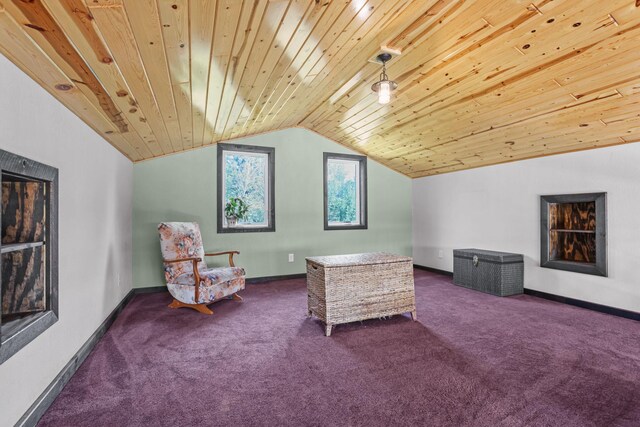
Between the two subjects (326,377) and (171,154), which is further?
(171,154)

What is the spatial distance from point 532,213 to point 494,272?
89cm

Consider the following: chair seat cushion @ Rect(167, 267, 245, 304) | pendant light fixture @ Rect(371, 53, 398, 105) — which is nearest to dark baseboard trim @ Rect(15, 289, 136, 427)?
chair seat cushion @ Rect(167, 267, 245, 304)

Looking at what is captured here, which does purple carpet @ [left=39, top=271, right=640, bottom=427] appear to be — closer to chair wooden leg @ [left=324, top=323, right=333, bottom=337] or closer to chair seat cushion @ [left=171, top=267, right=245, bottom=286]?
chair wooden leg @ [left=324, top=323, right=333, bottom=337]

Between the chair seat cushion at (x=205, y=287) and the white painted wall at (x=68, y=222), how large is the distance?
0.60 m

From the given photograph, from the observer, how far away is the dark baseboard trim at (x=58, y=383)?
5.29 ft

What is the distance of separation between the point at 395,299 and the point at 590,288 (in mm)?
2283

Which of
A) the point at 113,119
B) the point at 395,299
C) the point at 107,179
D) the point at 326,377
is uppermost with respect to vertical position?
the point at 113,119

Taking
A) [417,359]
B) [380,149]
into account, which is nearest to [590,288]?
[417,359]

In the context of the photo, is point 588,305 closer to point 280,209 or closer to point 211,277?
point 280,209

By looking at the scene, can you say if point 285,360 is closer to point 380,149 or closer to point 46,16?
point 46,16

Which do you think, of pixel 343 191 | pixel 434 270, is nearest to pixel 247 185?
pixel 343 191

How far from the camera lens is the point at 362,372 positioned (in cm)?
220

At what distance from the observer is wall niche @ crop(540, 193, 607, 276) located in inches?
137

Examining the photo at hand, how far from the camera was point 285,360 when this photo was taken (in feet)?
7.83
